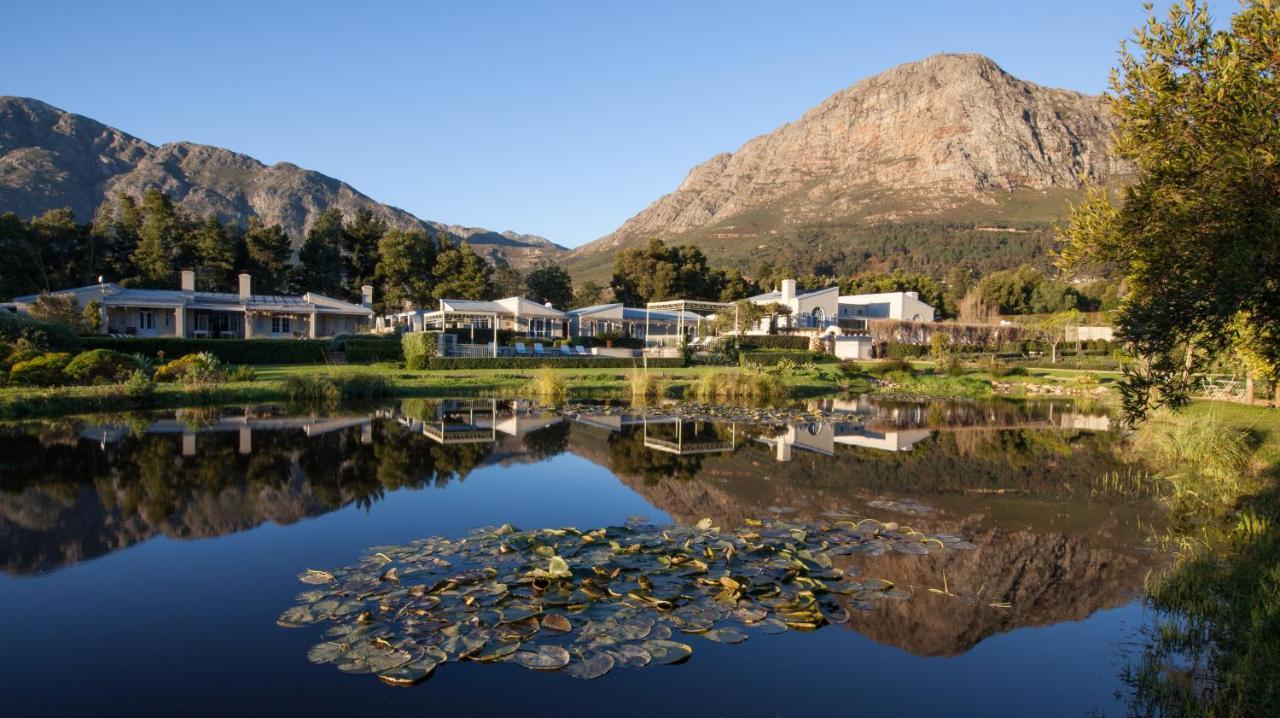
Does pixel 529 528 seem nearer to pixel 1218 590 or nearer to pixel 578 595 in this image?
pixel 578 595

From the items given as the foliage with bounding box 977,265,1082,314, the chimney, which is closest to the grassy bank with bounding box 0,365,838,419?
the chimney

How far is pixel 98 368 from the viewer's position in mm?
17141

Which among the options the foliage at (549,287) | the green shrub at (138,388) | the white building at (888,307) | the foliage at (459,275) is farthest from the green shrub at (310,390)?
the white building at (888,307)

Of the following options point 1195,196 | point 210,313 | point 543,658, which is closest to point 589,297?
point 210,313

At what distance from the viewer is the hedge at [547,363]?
25.4m

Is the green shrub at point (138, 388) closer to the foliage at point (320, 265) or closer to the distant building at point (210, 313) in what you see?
the distant building at point (210, 313)

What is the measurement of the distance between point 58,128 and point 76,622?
21727cm

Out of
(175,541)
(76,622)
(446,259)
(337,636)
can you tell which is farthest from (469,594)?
(446,259)

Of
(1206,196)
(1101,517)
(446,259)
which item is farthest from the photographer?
(446,259)

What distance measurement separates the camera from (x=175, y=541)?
6.54 metres

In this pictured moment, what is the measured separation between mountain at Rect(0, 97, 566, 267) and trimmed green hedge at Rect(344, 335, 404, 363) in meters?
113

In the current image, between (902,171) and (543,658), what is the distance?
138 m

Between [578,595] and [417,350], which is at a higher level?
[417,350]

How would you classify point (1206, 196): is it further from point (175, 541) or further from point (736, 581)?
point (175, 541)
